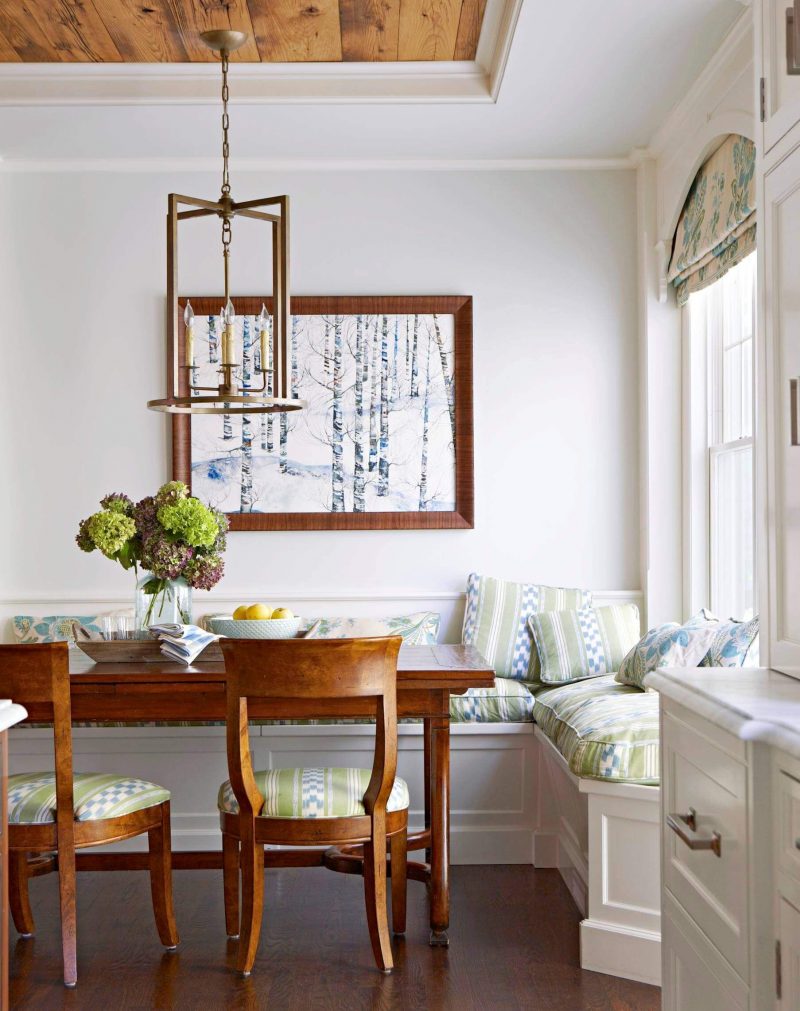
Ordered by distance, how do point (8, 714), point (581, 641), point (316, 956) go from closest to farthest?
point (8, 714), point (316, 956), point (581, 641)

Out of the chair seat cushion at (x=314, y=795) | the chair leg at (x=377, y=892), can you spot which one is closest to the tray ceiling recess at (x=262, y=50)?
the chair seat cushion at (x=314, y=795)

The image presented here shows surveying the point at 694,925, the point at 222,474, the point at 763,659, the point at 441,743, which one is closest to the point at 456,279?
the point at 222,474

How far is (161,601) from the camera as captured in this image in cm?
326

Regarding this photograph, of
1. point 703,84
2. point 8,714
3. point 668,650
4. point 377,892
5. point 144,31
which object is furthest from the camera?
point 703,84

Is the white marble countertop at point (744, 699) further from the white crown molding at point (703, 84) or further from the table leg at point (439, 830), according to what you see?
the white crown molding at point (703, 84)

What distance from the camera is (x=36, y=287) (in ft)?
15.0

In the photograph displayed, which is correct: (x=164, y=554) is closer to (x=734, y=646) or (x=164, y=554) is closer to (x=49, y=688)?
(x=49, y=688)

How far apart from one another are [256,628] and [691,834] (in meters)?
1.62

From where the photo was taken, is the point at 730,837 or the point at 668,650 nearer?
the point at 730,837

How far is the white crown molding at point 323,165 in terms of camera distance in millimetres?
4539

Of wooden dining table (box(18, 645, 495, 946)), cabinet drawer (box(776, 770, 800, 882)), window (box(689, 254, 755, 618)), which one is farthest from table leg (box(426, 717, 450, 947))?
cabinet drawer (box(776, 770, 800, 882))

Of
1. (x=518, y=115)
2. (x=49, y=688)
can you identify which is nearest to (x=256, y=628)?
(x=49, y=688)

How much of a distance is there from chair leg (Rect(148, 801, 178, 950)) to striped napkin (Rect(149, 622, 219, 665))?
0.42m

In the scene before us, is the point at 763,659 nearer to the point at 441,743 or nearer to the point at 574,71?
the point at 441,743
